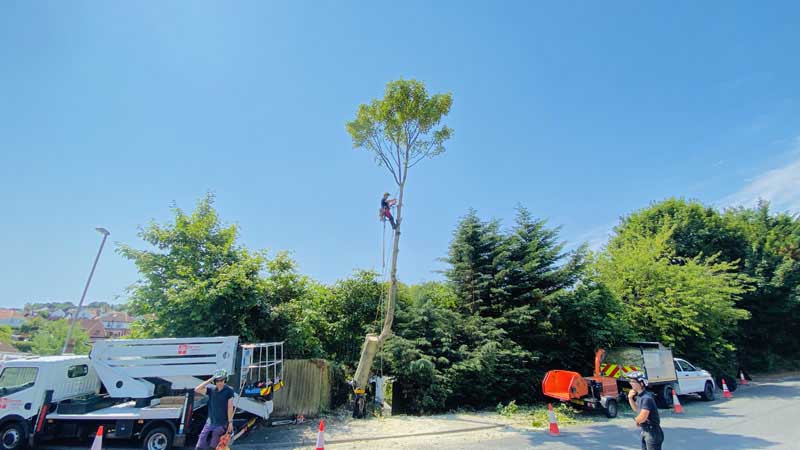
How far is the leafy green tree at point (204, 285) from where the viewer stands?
34.9ft

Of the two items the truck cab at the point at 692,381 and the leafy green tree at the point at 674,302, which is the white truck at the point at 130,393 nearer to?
the leafy green tree at the point at 674,302

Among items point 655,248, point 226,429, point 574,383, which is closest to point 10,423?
point 226,429

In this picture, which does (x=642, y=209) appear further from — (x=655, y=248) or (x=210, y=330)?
(x=210, y=330)

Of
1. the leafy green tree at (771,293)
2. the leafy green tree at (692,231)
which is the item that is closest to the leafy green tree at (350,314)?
the leafy green tree at (692,231)

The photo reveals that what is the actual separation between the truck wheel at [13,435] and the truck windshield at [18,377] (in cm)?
80

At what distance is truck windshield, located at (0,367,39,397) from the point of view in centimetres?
838

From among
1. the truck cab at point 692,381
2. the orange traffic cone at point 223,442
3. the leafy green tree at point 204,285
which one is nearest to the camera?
the orange traffic cone at point 223,442

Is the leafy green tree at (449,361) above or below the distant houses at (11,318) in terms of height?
below

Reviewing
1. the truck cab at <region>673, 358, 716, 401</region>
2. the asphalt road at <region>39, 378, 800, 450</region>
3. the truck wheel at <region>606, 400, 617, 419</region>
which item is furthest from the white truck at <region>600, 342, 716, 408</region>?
the truck wheel at <region>606, 400, 617, 419</region>

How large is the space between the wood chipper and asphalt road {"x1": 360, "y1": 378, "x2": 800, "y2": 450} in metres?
0.59

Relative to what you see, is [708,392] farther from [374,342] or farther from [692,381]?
[374,342]

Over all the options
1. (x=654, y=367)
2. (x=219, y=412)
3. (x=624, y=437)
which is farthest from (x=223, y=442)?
(x=654, y=367)

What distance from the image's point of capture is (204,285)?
10500 millimetres

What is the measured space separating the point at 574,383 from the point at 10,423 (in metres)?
15.0
